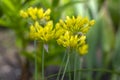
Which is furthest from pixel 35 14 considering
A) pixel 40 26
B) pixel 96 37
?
pixel 96 37

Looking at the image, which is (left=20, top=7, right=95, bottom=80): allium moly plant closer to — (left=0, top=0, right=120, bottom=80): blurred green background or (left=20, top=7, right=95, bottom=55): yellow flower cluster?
(left=20, top=7, right=95, bottom=55): yellow flower cluster

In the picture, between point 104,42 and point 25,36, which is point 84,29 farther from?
point 104,42

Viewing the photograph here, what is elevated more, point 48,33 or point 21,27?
point 21,27

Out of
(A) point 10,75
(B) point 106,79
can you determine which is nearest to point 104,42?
(B) point 106,79

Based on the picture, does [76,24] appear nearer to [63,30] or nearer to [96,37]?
[63,30]

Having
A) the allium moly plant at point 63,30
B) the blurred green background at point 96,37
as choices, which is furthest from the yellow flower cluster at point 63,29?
the blurred green background at point 96,37

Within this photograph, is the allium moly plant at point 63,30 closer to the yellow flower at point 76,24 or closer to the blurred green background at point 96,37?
the yellow flower at point 76,24
